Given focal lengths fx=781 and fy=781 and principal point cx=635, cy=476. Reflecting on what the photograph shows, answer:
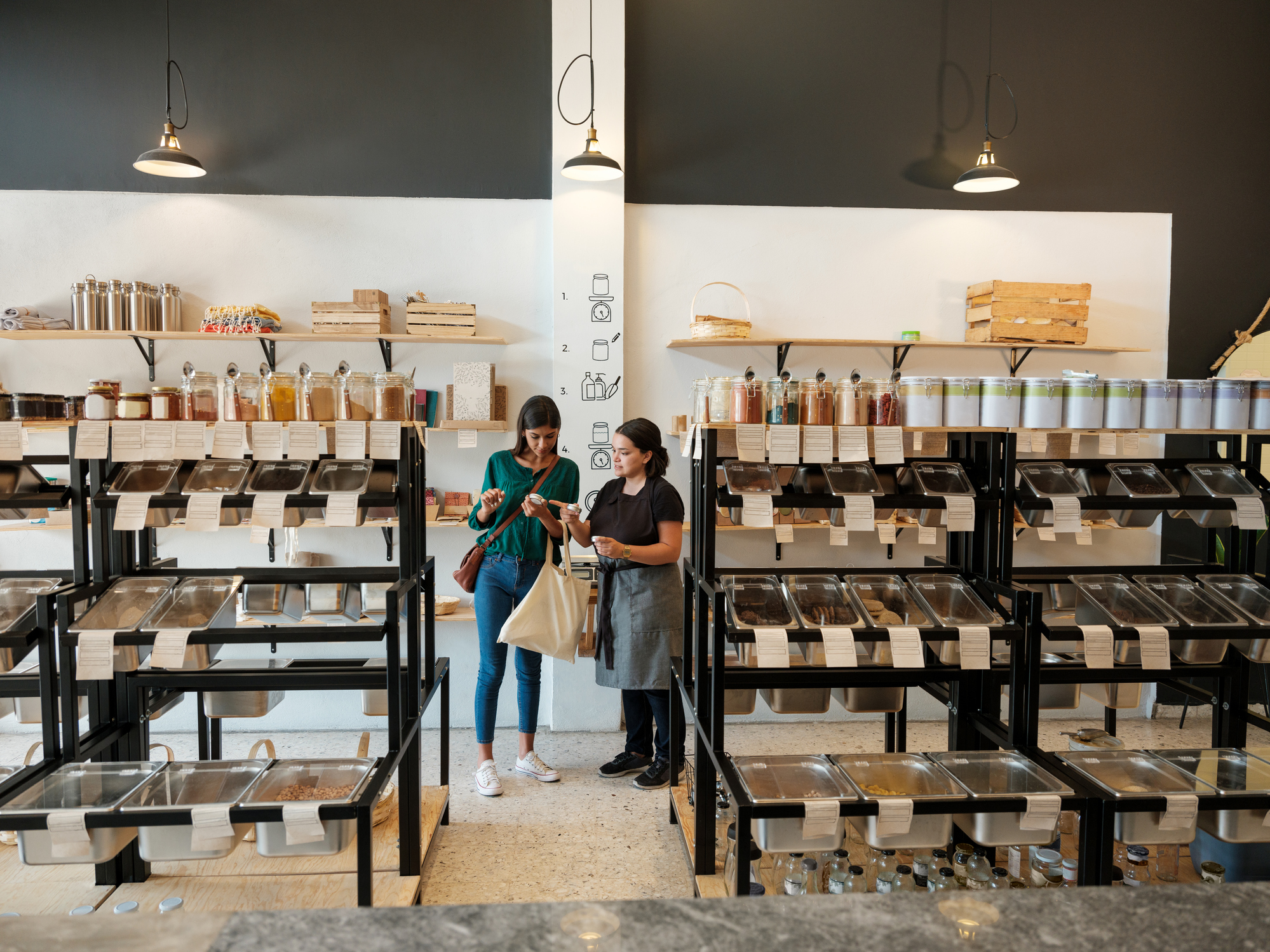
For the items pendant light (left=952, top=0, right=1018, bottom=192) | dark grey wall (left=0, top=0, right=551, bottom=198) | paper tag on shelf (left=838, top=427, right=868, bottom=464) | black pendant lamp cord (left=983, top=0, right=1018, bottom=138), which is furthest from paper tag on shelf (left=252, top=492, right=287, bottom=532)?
black pendant lamp cord (left=983, top=0, right=1018, bottom=138)

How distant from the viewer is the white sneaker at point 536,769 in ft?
11.9

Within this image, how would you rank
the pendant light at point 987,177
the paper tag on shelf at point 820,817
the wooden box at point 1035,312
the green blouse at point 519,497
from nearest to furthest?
the paper tag on shelf at point 820,817, the green blouse at point 519,497, the pendant light at point 987,177, the wooden box at point 1035,312

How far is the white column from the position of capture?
13.6 feet

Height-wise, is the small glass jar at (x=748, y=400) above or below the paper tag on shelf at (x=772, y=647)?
above

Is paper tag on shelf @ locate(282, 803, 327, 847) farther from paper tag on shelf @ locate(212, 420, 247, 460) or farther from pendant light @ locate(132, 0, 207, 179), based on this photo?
pendant light @ locate(132, 0, 207, 179)

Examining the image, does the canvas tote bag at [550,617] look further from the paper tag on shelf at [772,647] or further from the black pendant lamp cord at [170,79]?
the black pendant lamp cord at [170,79]

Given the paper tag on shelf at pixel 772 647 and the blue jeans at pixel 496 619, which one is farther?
the blue jeans at pixel 496 619

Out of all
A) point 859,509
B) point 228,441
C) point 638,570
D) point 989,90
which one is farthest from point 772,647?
point 989,90

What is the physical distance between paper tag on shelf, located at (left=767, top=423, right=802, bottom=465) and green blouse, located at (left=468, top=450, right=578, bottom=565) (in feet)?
3.83

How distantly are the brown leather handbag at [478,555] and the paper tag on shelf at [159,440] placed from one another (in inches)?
48.0

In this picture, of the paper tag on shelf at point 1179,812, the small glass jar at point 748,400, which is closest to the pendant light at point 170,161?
the small glass jar at point 748,400

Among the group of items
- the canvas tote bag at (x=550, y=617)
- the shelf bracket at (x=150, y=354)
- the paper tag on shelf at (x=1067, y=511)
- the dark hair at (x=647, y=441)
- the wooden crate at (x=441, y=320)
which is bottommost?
the canvas tote bag at (x=550, y=617)

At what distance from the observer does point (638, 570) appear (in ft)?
10.8

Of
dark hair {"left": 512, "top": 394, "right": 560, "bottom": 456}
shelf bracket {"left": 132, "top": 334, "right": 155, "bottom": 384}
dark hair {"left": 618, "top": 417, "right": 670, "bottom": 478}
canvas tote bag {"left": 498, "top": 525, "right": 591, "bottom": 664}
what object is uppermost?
shelf bracket {"left": 132, "top": 334, "right": 155, "bottom": 384}
